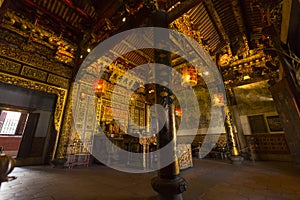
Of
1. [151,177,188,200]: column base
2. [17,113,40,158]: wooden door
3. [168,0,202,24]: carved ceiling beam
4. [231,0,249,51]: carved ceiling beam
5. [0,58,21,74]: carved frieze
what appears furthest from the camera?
[17,113,40,158]: wooden door

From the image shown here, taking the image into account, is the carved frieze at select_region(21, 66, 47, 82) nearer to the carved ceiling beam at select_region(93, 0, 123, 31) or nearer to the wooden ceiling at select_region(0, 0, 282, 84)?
the wooden ceiling at select_region(0, 0, 282, 84)

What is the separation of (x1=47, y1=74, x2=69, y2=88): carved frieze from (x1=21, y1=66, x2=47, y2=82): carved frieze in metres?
0.19

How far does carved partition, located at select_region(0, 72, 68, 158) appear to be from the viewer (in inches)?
167

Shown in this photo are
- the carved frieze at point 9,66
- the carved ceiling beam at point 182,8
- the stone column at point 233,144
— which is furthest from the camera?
the stone column at point 233,144

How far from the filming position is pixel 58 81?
17.4 feet

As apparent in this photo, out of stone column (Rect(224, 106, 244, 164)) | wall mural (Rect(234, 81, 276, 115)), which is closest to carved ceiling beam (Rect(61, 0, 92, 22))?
stone column (Rect(224, 106, 244, 164))

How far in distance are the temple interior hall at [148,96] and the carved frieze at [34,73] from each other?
0.14 ft

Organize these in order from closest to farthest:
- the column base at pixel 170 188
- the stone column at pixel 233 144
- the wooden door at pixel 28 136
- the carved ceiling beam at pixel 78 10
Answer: the column base at pixel 170 188 → the carved ceiling beam at pixel 78 10 → the wooden door at pixel 28 136 → the stone column at pixel 233 144

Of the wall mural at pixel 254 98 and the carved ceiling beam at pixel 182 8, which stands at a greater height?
the carved ceiling beam at pixel 182 8

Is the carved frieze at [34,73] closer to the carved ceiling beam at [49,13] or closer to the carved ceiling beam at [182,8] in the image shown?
the carved ceiling beam at [49,13]

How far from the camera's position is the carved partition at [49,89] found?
423cm

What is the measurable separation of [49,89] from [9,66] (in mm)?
1288

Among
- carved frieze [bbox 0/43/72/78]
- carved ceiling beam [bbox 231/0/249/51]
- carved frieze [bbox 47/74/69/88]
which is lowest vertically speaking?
carved frieze [bbox 47/74/69/88]

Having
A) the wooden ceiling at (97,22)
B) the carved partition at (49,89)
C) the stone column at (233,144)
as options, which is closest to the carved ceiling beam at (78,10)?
the wooden ceiling at (97,22)
